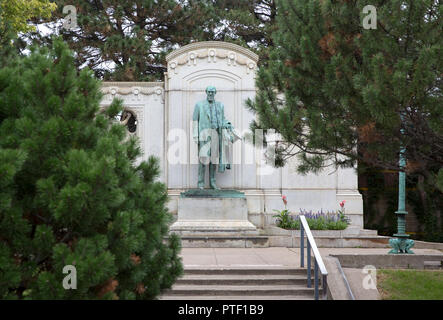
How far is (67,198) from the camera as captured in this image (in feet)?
10.8

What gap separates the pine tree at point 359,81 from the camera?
5.46m

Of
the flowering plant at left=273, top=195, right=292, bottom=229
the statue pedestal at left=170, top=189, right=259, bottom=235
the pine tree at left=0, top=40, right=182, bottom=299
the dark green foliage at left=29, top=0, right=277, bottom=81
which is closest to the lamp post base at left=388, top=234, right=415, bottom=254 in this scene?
the flowering plant at left=273, top=195, right=292, bottom=229

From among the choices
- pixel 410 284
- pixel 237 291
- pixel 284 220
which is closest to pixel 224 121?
pixel 284 220

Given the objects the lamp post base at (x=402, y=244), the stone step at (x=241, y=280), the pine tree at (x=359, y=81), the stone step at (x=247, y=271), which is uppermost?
the pine tree at (x=359, y=81)

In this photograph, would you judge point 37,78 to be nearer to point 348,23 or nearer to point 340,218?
point 348,23

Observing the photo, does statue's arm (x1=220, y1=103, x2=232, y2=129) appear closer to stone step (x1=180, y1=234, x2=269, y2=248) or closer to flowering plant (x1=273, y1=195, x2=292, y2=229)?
flowering plant (x1=273, y1=195, x2=292, y2=229)

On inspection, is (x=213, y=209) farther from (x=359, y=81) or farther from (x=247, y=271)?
(x=359, y=81)

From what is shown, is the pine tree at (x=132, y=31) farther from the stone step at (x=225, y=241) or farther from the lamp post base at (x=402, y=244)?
the lamp post base at (x=402, y=244)

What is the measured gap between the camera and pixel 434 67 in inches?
223

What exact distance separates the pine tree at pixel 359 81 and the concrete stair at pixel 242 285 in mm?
1516

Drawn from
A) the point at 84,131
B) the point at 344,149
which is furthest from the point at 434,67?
the point at 84,131

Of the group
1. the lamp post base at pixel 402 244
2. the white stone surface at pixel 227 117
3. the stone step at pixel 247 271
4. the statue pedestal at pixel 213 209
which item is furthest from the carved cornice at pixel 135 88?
the stone step at pixel 247 271

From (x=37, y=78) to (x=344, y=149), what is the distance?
4168mm

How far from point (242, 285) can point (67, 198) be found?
462 cm
